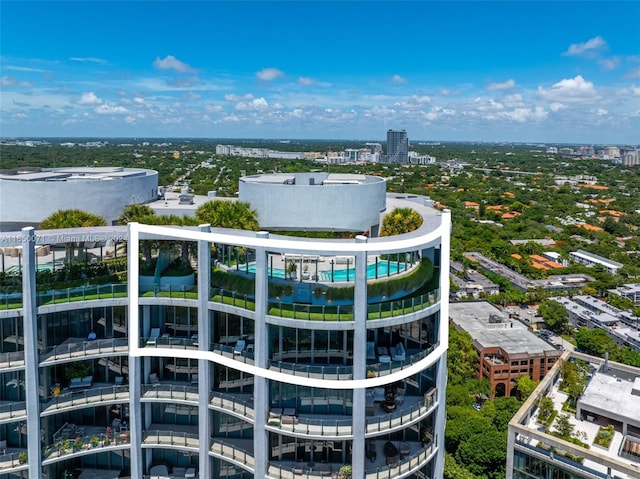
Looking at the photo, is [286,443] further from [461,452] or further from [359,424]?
[461,452]

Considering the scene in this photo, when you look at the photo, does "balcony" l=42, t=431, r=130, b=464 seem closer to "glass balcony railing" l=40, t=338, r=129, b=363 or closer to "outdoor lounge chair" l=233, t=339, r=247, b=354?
"glass balcony railing" l=40, t=338, r=129, b=363

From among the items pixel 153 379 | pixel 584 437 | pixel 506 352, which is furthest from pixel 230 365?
pixel 506 352

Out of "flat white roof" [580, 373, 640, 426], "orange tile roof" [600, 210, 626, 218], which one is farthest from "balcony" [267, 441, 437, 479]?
"orange tile roof" [600, 210, 626, 218]

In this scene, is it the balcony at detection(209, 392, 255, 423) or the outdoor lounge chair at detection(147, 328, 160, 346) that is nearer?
the balcony at detection(209, 392, 255, 423)

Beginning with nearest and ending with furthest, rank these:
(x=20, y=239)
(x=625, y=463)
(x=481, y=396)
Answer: (x=20, y=239) → (x=625, y=463) → (x=481, y=396)

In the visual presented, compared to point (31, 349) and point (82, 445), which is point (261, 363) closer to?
point (82, 445)

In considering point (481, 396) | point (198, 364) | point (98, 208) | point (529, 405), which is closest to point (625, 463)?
point (529, 405)
